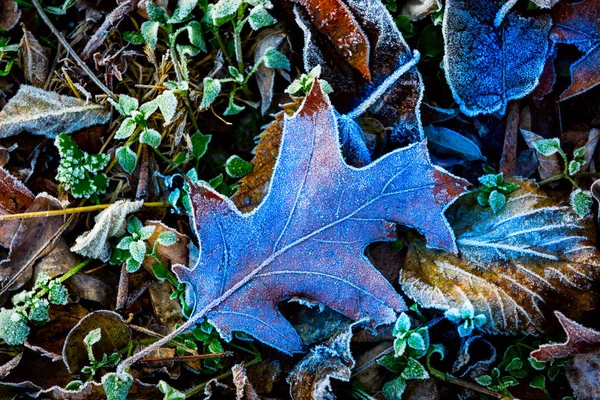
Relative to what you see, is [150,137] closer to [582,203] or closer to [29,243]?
[29,243]

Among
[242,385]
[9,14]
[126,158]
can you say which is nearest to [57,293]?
[126,158]

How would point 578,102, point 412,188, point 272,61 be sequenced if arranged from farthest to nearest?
point 578,102 < point 272,61 < point 412,188

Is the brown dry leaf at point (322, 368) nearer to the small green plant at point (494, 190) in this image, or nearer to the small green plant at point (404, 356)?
the small green plant at point (404, 356)

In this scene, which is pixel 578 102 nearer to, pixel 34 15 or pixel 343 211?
pixel 343 211

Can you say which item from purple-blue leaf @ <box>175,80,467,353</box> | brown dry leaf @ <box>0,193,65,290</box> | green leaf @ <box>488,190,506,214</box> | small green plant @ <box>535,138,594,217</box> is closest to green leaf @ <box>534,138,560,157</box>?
small green plant @ <box>535,138,594,217</box>

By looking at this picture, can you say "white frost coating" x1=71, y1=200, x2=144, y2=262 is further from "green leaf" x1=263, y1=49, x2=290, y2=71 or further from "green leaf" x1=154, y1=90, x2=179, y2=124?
"green leaf" x1=263, y1=49, x2=290, y2=71

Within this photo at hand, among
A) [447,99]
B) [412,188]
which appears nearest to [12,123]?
[412,188]

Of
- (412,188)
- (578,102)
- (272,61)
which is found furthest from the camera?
(578,102)
